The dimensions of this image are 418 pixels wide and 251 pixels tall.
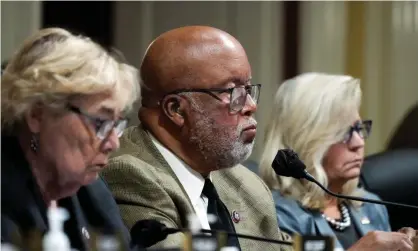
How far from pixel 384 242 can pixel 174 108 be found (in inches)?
23.1

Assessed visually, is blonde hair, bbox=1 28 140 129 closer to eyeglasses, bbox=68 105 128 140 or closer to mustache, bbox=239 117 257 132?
eyeglasses, bbox=68 105 128 140

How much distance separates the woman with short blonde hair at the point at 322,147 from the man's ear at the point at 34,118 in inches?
47.9

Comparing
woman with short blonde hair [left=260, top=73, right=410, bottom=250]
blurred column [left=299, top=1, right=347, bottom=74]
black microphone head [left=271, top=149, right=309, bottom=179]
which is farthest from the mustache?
blurred column [left=299, top=1, right=347, bottom=74]

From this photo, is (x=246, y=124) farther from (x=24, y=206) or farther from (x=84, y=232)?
(x=24, y=206)

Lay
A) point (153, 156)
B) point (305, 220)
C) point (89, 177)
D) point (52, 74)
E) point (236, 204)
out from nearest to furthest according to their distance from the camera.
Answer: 1. point (52, 74)
2. point (89, 177)
3. point (153, 156)
4. point (236, 204)
5. point (305, 220)

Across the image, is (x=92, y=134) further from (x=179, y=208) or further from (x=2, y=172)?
(x=179, y=208)

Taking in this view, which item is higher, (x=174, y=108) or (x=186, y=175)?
(x=174, y=108)

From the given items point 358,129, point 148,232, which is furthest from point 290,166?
point 358,129

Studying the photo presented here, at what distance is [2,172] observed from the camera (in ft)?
5.87

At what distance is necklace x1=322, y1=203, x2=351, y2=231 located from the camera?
118 inches

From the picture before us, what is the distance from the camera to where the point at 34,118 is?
71.7 inches

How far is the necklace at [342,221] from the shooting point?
300 centimetres

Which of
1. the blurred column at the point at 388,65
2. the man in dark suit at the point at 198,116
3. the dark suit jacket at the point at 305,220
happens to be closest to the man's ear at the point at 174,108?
the man in dark suit at the point at 198,116

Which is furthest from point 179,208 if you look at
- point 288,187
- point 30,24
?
point 30,24
